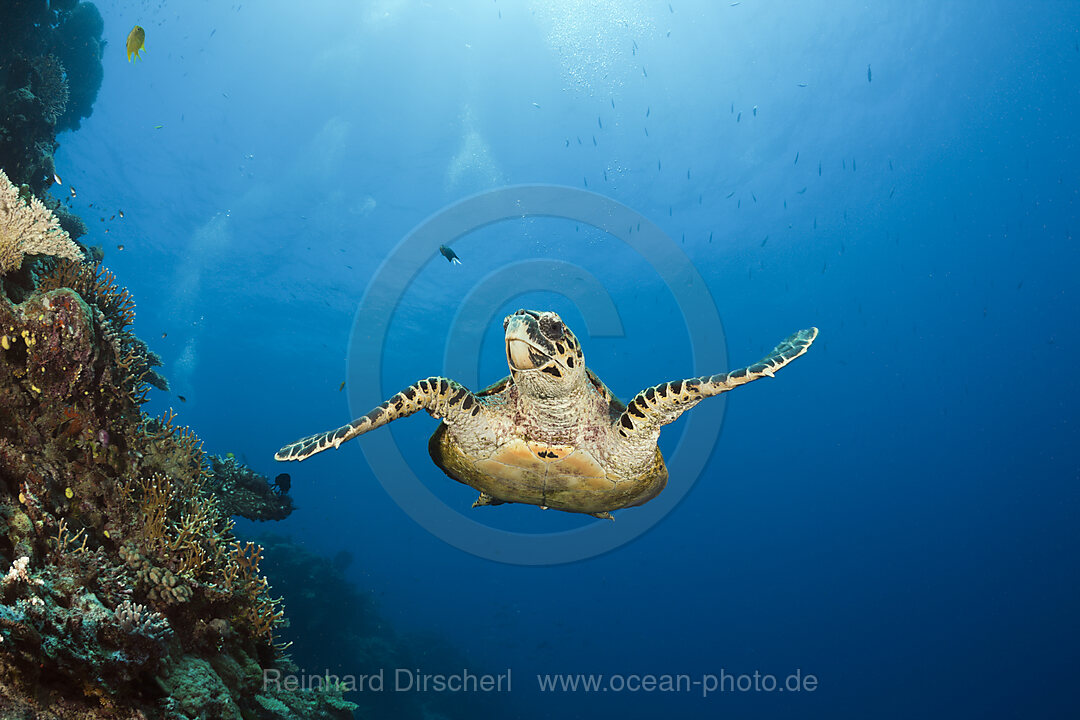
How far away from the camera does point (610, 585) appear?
48.5m

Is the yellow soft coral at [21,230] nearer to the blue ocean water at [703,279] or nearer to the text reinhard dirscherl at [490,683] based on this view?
the text reinhard dirscherl at [490,683]

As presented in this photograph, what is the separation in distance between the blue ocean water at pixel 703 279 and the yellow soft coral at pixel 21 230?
856 inches

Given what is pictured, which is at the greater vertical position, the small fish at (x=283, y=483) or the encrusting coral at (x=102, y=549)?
the small fish at (x=283, y=483)

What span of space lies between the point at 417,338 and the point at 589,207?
2041 centimetres

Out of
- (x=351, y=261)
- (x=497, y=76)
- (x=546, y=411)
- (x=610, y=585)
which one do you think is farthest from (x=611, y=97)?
(x=610, y=585)

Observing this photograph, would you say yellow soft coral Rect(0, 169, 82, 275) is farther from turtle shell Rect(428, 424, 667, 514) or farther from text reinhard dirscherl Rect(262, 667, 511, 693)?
text reinhard dirscherl Rect(262, 667, 511, 693)

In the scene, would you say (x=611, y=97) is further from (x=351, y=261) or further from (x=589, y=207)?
(x=351, y=261)

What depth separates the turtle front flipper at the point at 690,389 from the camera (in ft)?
11.2

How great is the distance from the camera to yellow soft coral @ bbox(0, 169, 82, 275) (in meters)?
3.20

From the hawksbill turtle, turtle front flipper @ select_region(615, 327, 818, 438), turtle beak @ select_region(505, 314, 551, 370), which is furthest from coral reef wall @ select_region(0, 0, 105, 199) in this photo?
turtle front flipper @ select_region(615, 327, 818, 438)

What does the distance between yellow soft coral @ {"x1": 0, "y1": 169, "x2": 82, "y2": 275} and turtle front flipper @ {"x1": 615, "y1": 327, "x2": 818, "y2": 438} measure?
A: 458 centimetres

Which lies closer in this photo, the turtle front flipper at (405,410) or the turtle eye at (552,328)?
the turtle front flipper at (405,410)

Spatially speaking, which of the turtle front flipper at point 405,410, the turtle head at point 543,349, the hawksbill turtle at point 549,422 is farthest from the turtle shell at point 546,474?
the turtle head at point 543,349

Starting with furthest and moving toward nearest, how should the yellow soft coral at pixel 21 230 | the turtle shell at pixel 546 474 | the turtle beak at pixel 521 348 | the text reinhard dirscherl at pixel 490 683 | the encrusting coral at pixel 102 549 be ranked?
1. the text reinhard dirscherl at pixel 490 683
2. the turtle shell at pixel 546 474
3. the turtle beak at pixel 521 348
4. the yellow soft coral at pixel 21 230
5. the encrusting coral at pixel 102 549
